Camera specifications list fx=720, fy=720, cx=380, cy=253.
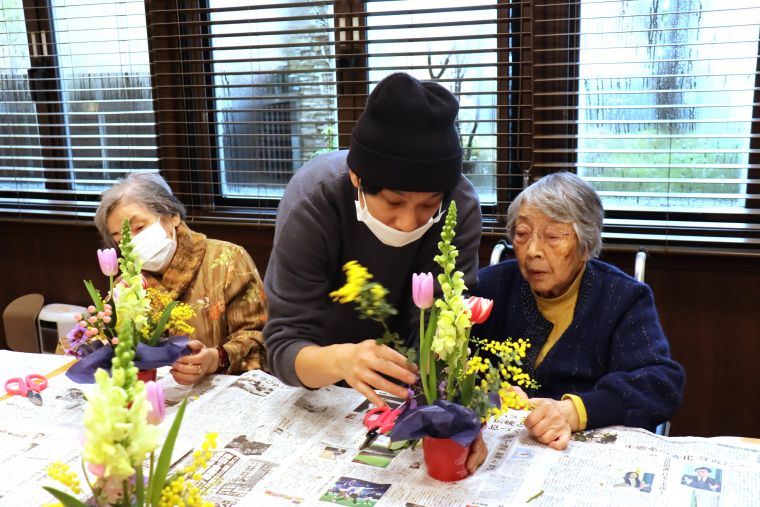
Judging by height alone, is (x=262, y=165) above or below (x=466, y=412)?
above

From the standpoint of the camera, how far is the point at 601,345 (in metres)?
1.82

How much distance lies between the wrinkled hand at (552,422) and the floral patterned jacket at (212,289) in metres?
1.01

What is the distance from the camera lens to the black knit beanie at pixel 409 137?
55.8 inches

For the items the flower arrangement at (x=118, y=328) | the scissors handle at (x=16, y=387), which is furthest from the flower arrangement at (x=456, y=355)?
the scissors handle at (x=16, y=387)

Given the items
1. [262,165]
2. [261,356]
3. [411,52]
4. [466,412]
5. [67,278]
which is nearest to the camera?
[466,412]

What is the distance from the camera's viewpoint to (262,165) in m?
3.26

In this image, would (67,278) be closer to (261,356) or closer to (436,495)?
(261,356)

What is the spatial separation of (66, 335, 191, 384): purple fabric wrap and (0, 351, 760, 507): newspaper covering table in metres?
0.10

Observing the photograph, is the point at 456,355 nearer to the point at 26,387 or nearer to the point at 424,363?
the point at 424,363

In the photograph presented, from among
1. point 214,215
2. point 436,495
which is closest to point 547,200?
point 436,495

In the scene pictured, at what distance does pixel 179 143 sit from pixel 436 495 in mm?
2532

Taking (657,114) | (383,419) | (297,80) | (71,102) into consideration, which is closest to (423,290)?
(383,419)

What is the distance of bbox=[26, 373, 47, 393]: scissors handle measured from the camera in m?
1.79

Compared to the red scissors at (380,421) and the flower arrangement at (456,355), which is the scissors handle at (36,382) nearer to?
the red scissors at (380,421)
